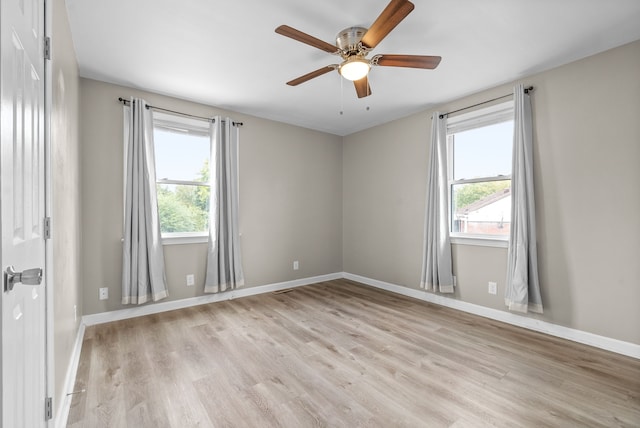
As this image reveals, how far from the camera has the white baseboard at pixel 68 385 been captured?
1589 millimetres

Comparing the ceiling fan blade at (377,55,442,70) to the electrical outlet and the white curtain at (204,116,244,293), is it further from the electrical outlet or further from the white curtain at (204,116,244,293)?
the electrical outlet

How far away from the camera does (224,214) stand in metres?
3.85

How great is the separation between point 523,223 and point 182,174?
12.9 feet

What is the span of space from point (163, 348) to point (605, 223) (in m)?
4.05

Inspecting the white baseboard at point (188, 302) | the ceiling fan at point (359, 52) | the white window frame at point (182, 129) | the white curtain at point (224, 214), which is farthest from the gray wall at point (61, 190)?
the white curtain at point (224, 214)

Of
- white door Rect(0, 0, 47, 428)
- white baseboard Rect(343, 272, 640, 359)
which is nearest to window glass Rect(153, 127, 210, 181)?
white door Rect(0, 0, 47, 428)

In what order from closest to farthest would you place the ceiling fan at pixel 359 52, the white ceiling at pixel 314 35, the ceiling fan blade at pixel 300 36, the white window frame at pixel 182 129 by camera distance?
the ceiling fan blade at pixel 300 36 < the ceiling fan at pixel 359 52 < the white ceiling at pixel 314 35 < the white window frame at pixel 182 129

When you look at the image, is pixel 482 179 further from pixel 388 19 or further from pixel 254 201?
pixel 254 201

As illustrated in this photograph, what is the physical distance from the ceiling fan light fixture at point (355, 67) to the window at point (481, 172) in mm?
1858

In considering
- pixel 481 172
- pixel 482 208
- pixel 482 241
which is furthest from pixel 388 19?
pixel 482 241

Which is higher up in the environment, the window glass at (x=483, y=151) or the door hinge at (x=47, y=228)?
the window glass at (x=483, y=151)

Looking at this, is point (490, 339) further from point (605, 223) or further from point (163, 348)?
point (163, 348)

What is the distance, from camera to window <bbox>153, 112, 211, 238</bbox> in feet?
11.6

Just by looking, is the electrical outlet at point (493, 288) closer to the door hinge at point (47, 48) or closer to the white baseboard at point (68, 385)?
the white baseboard at point (68, 385)
